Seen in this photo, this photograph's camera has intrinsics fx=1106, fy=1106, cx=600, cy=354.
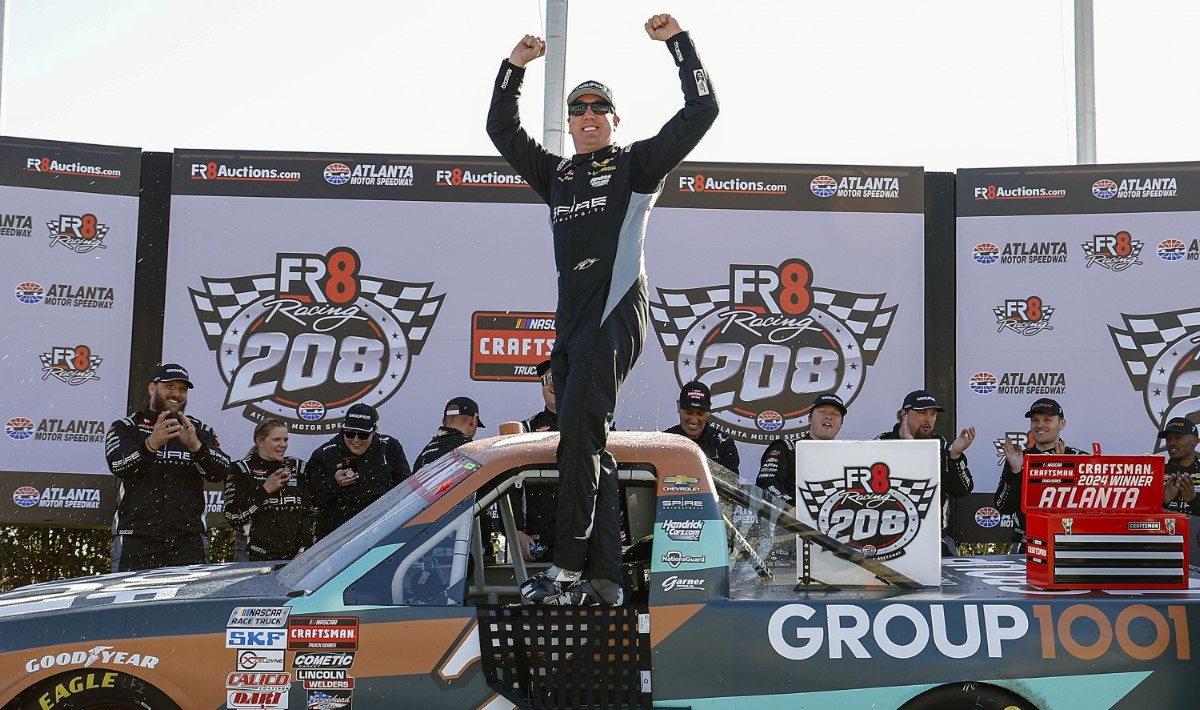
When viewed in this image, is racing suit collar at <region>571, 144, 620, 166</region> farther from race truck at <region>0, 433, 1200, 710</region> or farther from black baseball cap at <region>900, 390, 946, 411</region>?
black baseball cap at <region>900, 390, 946, 411</region>

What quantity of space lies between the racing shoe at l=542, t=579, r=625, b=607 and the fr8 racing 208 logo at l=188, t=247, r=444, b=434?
4282 millimetres

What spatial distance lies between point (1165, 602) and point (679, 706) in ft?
5.24

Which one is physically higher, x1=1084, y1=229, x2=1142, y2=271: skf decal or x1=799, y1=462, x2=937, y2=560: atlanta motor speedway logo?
x1=1084, y1=229, x2=1142, y2=271: skf decal

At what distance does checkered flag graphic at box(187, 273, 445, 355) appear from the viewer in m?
7.61

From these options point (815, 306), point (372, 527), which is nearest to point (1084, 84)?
point (815, 306)

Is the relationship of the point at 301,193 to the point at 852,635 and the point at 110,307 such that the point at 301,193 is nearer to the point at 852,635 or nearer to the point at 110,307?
the point at 110,307

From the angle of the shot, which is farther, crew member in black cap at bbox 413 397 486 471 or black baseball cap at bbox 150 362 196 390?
crew member in black cap at bbox 413 397 486 471

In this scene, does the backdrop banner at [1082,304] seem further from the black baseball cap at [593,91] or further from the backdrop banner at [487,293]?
the black baseball cap at [593,91]

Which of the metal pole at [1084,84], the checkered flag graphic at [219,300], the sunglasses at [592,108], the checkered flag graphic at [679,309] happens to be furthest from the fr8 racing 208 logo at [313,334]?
the metal pole at [1084,84]

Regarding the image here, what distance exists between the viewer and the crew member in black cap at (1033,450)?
6.60 metres

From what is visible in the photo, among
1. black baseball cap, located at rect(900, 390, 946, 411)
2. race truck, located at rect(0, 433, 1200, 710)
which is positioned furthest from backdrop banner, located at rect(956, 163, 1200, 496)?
race truck, located at rect(0, 433, 1200, 710)

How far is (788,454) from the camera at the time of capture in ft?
20.5

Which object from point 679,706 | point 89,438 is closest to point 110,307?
point 89,438

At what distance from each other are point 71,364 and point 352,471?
2.40 meters
